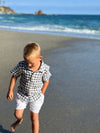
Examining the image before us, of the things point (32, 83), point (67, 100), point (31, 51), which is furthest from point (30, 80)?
point (67, 100)

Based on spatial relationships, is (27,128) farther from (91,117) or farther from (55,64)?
(55,64)

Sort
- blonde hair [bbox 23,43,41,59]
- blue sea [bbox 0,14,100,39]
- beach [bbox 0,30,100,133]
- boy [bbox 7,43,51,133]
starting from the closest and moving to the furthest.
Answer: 1. blonde hair [bbox 23,43,41,59]
2. boy [bbox 7,43,51,133]
3. beach [bbox 0,30,100,133]
4. blue sea [bbox 0,14,100,39]

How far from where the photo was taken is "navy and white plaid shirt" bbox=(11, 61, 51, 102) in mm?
2453

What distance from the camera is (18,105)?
2535 mm

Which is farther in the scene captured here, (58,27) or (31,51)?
(58,27)

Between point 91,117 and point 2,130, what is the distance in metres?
1.25

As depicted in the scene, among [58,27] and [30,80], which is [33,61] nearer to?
[30,80]

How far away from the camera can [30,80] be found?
2.46 metres

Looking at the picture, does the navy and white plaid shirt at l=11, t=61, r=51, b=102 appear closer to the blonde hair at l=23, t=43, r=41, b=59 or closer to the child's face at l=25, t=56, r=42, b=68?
the child's face at l=25, t=56, r=42, b=68

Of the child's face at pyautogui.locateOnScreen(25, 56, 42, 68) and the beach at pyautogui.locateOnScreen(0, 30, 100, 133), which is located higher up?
the child's face at pyautogui.locateOnScreen(25, 56, 42, 68)

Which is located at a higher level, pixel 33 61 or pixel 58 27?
pixel 33 61

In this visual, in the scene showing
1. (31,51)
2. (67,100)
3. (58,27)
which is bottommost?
(58,27)

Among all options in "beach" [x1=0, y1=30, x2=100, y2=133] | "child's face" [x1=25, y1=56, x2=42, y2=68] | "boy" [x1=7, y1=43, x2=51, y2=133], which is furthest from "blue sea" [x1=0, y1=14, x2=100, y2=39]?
"child's face" [x1=25, y1=56, x2=42, y2=68]

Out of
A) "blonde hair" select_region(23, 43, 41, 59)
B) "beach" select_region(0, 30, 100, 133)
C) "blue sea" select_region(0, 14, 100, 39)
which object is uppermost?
"blonde hair" select_region(23, 43, 41, 59)
